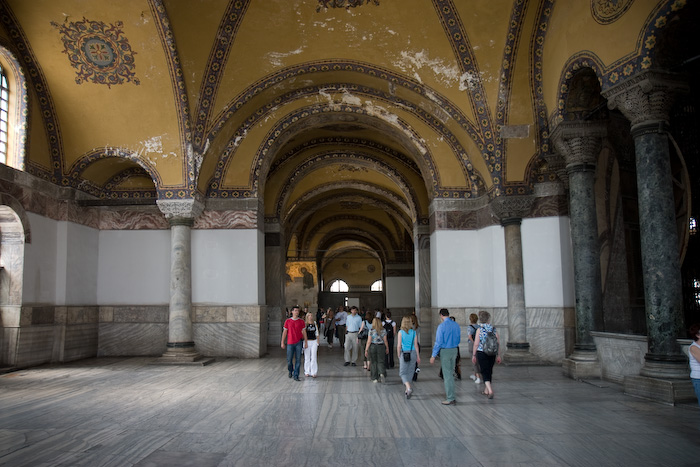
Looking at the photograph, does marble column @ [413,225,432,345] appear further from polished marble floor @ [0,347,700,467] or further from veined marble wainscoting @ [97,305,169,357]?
veined marble wainscoting @ [97,305,169,357]

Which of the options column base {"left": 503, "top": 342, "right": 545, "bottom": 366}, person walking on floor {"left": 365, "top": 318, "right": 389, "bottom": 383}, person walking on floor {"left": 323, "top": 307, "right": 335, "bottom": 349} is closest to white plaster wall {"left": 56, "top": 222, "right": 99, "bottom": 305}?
person walking on floor {"left": 323, "top": 307, "right": 335, "bottom": 349}

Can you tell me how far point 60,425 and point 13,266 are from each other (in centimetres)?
642

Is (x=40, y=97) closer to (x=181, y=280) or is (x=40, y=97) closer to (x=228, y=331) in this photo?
(x=181, y=280)

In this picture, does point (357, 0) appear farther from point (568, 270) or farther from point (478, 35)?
point (568, 270)

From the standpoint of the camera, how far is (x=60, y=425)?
6422 millimetres

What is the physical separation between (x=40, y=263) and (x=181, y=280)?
10.1ft

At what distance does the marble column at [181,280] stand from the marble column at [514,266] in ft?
23.2

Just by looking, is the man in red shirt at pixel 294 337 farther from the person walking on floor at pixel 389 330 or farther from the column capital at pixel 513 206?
the column capital at pixel 513 206

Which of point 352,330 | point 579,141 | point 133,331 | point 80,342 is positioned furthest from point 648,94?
point 80,342

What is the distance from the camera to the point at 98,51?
11641 mm

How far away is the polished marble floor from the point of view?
5094 millimetres

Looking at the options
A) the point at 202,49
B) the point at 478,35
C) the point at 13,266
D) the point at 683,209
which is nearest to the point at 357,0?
the point at 478,35

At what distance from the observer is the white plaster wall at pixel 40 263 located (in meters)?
11.7

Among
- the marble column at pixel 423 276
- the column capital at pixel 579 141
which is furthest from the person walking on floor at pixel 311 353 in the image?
the marble column at pixel 423 276
